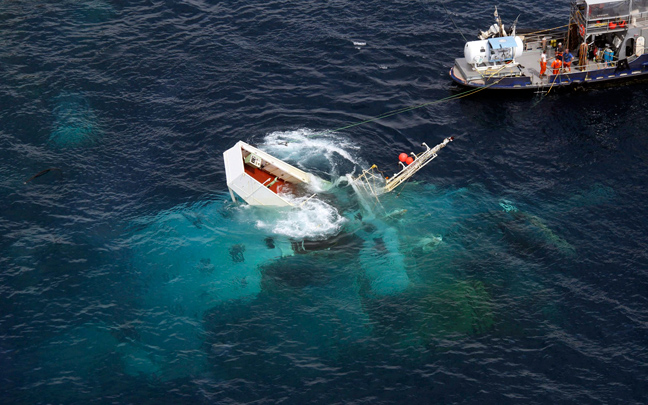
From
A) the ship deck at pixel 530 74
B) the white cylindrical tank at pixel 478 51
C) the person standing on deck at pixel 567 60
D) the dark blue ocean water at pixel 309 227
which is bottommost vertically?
the dark blue ocean water at pixel 309 227

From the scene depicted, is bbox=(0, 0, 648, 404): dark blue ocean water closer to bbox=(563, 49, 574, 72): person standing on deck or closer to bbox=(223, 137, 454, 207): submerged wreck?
bbox=(223, 137, 454, 207): submerged wreck

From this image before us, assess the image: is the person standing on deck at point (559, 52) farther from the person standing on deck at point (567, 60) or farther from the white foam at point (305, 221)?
the white foam at point (305, 221)

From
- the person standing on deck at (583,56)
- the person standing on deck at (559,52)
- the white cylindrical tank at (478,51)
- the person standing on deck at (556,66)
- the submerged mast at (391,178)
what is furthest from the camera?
the person standing on deck at (559,52)

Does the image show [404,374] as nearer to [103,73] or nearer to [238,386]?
[238,386]

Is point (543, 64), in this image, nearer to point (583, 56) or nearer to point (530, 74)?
point (530, 74)

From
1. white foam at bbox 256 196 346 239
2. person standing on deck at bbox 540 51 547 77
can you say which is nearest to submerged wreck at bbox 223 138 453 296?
white foam at bbox 256 196 346 239

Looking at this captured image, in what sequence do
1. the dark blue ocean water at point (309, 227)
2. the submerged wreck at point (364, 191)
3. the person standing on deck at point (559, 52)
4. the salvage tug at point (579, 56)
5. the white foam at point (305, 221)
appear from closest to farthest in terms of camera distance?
the dark blue ocean water at point (309, 227), the submerged wreck at point (364, 191), the white foam at point (305, 221), the salvage tug at point (579, 56), the person standing on deck at point (559, 52)

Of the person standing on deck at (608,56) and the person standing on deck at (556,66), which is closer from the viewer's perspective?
the person standing on deck at (556,66)

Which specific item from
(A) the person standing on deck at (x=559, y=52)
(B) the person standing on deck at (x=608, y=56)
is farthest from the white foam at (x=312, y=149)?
(B) the person standing on deck at (x=608, y=56)

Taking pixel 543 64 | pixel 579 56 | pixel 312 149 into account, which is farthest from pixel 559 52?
pixel 312 149
